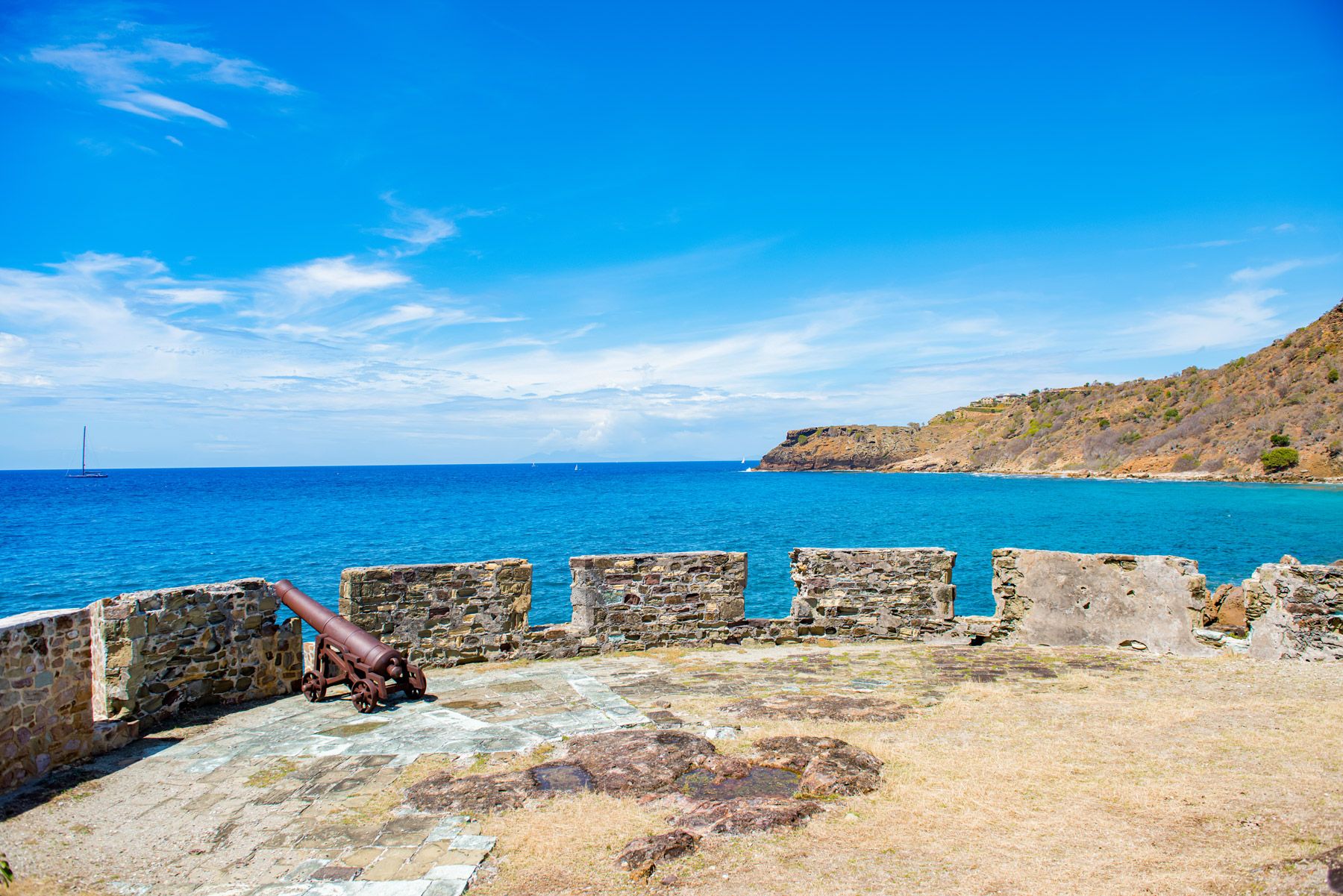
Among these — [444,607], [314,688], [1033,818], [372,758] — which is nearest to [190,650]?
[314,688]

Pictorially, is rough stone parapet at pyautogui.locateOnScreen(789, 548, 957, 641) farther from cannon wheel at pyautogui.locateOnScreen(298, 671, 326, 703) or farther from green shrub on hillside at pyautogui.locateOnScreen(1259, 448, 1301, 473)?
green shrub on hillside at pyautogui.locateOnScreen(1259, 448, 1301, 473)

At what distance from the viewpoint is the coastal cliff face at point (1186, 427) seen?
65875 millimetres

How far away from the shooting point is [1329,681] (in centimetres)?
757

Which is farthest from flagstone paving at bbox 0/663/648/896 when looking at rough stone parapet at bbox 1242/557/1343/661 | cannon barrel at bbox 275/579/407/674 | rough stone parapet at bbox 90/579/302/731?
rough stone parapet at bbox 1242/557/1343/661

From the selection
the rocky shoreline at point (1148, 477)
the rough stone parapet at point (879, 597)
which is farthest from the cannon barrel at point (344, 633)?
the rocky shoreline at point (1148, 477)

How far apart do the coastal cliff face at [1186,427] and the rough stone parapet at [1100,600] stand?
7039cm

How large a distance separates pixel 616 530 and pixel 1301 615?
42.8 meters

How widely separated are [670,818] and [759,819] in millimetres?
544

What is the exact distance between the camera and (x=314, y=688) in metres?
7.97

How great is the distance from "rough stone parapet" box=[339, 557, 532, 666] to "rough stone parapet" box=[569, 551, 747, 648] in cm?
81

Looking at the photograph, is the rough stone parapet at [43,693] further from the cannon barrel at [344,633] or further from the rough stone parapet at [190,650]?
the cannon barrel at [344,633]

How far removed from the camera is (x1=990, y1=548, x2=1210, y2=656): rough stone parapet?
9.24 meters

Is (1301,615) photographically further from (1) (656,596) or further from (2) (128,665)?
(2) (128,665)

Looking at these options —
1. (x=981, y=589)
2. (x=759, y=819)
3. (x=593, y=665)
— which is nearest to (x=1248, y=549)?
(x=981, y=589)
